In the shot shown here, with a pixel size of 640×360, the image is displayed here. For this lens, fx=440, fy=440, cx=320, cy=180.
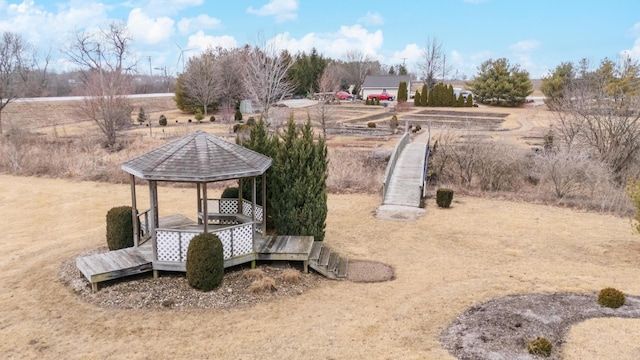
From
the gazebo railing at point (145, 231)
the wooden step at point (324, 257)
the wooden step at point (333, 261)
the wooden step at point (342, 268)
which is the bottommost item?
the wooden step at point (342, 268)

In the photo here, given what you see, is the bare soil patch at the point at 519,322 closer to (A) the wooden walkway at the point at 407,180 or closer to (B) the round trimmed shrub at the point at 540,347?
(B) the round trimmed shrub at the point at 540,347

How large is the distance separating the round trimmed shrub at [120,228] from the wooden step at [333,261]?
5100mm

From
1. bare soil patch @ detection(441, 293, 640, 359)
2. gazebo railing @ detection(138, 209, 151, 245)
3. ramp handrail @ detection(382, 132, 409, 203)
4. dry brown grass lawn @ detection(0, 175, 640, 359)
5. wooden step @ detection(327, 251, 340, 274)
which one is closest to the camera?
bare soil patch @ detection(441, 293, 640, 359)

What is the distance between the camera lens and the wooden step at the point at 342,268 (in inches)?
434

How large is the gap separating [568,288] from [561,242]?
13.4ft

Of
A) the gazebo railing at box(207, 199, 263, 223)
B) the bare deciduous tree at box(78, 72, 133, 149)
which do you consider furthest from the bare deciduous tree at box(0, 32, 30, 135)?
the gazebo railing at box(207, 199, 263, 223)

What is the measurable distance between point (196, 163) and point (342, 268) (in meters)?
4.62

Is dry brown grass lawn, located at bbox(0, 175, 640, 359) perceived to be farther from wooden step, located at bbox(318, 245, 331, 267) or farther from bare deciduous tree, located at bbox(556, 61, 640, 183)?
bare deciduous tree, located at bbox(556, 61, 640, 183)

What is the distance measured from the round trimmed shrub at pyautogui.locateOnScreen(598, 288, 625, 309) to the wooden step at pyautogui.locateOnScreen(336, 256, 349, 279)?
220 inches

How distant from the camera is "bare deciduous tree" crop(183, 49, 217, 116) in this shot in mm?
48781

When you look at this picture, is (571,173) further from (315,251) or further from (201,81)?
(201,81)

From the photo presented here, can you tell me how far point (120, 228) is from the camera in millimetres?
10977

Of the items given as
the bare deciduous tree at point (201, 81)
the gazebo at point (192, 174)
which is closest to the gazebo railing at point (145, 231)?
the gazebo at point (192, 174)

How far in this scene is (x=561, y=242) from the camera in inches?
547
